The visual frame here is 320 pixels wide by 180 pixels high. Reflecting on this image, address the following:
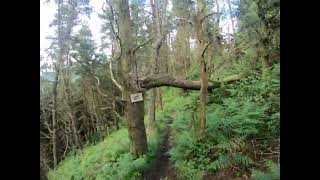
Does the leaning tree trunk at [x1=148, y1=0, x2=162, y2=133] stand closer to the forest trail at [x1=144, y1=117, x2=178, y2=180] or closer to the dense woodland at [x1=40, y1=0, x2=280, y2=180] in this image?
the dense woodland at [x1=40, y1=0, x2=280, y2=180]

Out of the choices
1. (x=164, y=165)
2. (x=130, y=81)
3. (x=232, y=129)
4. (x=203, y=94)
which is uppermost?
(x=130, y=81)

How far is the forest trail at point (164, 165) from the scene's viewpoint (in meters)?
2.47

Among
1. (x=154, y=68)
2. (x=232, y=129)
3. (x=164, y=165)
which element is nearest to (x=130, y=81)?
(x=154, y=68)

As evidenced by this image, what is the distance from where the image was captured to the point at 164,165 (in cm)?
249

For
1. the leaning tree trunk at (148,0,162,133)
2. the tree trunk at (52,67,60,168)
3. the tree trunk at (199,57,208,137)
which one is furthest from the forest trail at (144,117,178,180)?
the tree trunk at (52,67,60,168)

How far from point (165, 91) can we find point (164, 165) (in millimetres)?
555

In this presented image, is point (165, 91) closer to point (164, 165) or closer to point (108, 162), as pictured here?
point (164, 165)

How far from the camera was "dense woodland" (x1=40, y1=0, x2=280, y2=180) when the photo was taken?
8.00 ft
